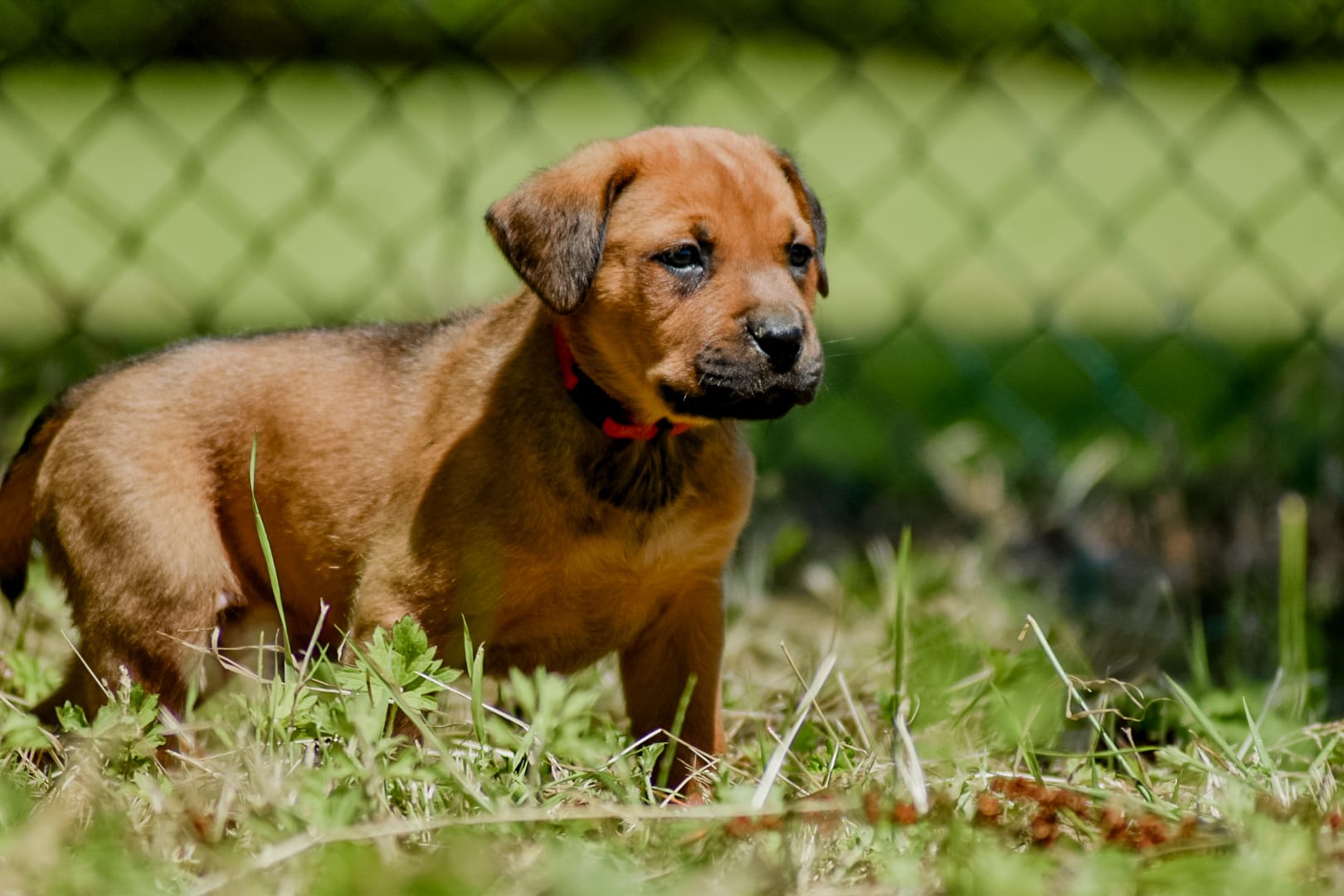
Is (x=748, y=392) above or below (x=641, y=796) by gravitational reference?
above

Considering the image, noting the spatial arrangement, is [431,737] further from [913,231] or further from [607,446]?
[913,231]

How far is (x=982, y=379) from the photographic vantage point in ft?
20.9

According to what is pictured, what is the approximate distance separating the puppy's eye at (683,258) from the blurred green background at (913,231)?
5.87ft

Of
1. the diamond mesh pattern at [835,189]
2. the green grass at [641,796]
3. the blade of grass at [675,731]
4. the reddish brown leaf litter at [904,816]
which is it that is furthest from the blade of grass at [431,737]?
the diamond mesh pattern at [835,189]

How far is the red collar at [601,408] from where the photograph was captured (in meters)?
3.57

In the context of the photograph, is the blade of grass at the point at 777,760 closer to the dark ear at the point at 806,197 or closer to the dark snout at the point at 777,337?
the dark snout at the point at 777,337

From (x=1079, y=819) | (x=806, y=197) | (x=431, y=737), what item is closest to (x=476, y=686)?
(x=431, y=737)

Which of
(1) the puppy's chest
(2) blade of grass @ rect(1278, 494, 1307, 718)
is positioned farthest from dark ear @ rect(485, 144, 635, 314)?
(2) blade of grass @ rect(1278, 494, 1307, 718)

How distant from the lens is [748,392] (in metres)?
3.23

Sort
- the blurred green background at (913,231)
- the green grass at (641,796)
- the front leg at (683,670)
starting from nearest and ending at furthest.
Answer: the green grass at (641,796) → the front leg at (683,670) → the blurred green background at (913,231)

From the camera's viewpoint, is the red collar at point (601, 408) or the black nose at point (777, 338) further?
the red collar at point (601, 408)

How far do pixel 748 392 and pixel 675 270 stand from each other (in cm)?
36

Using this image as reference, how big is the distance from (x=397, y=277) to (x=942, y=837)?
5.07 m

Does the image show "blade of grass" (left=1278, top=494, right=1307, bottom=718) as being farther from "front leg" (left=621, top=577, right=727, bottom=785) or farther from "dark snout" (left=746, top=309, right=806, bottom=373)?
"dark snout" (left=746, top=309, right=806, bottom=373)
